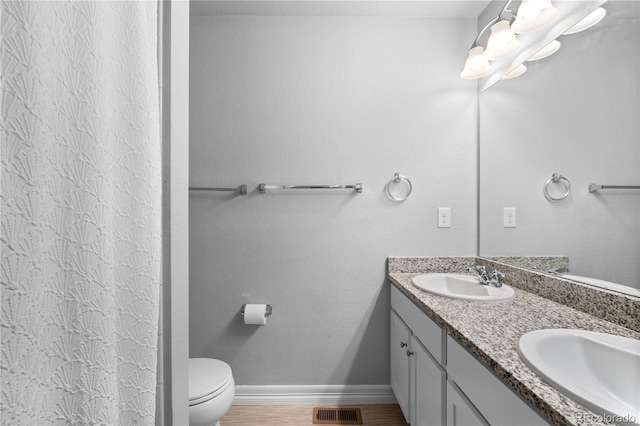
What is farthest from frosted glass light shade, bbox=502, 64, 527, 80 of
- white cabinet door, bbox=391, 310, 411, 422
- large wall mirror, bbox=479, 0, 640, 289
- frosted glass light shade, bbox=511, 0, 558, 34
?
white cabinet door, bbox=391, 310, 411, 422

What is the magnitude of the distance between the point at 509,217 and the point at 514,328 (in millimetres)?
893

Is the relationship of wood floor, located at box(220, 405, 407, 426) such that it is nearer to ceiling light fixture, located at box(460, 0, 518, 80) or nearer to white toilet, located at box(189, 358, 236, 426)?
white toilet, located at box(189, 358, 236, 426)

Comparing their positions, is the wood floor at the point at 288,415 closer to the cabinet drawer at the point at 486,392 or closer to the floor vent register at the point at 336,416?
the floor vent register at the point at 336,416

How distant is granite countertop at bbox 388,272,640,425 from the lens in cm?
58

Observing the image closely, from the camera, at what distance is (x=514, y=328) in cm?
94

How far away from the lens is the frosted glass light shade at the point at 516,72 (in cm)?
150

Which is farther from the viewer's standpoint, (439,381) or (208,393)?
(208,393)

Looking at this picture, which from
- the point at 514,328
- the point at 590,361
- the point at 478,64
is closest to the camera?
the point at 590,361

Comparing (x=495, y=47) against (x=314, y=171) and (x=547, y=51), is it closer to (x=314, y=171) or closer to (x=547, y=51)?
(x=547, y=51)

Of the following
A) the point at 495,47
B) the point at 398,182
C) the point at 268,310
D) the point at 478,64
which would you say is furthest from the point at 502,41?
the point at 268,310

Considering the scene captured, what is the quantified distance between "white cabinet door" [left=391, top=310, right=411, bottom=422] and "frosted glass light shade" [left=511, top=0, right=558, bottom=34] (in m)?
1.50

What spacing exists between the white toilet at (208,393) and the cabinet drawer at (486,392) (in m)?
0.97

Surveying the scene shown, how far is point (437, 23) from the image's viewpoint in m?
1.82

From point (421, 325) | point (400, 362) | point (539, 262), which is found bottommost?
point (400, 362)
